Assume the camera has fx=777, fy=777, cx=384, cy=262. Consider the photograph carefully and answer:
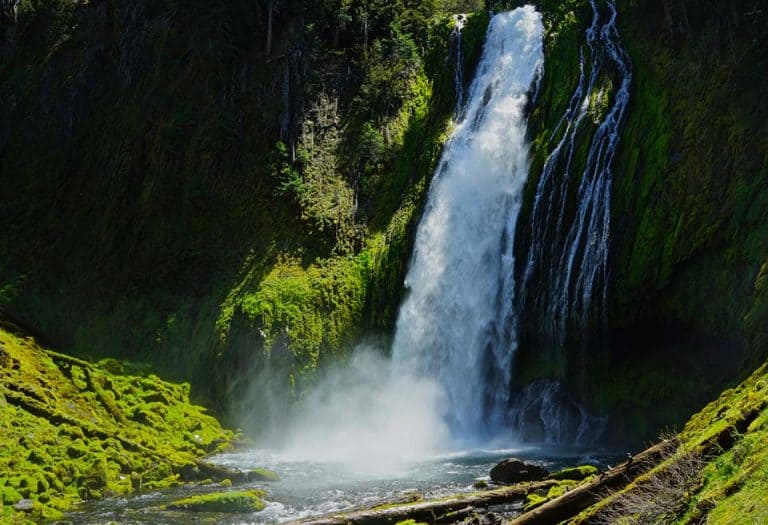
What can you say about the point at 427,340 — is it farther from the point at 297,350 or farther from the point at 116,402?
the point at 116,402

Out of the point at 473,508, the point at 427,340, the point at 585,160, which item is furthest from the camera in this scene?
the point at 427,340

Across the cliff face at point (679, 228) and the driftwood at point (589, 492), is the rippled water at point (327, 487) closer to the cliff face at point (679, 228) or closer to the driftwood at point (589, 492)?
the cliff face at point (679, 228)

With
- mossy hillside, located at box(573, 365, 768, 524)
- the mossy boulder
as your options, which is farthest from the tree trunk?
mossy hillside, located at box(573, 365, 768, 524)

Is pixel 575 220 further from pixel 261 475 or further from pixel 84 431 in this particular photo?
pixel 84 431

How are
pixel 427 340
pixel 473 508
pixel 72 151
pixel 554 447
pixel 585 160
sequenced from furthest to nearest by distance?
pixel 72 151 < pixel 427 340 < pixel 585 160 < pixel 554 447 < pixel 473 508

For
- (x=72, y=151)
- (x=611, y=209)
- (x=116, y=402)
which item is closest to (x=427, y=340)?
(x=611, y=209)

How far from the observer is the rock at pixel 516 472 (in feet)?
59.7

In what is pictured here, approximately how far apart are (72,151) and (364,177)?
52.8 ft

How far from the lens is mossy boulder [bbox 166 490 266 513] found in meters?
18.6

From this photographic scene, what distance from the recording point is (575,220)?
25500mm

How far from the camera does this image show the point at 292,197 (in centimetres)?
3397

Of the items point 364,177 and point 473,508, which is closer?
point 473,508

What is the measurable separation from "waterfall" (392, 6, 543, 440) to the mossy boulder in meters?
9.69

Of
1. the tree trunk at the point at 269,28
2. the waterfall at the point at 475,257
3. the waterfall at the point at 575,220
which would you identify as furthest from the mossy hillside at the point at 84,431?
the tree trunk at the point at 269,28
